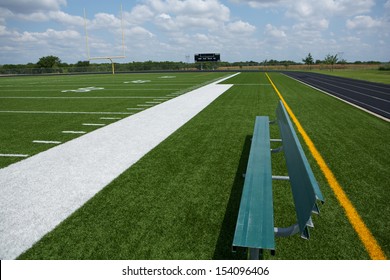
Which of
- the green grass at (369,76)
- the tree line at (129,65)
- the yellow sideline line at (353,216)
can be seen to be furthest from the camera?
the tree line at (129,65)

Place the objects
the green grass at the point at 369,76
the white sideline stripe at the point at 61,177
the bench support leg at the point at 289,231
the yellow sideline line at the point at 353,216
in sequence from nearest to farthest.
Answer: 1. the bench support leg at the point at 289,231
2. the yellow sideline line at the point at 353,216
3. the white sideline stripe at the point at 61,177
4. the green grass at the point at 369,76

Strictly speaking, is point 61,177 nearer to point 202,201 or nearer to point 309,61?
point 202,201

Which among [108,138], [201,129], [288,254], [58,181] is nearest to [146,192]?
[58,181]

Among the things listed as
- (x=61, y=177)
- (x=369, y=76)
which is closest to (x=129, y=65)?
(x=369, y=76)

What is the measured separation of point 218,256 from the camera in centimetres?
260

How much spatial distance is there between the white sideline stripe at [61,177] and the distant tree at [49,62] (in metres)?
97.4

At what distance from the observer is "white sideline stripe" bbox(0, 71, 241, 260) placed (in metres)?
3.11

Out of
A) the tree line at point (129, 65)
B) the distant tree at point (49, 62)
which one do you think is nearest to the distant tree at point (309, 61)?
the tree line at point (129, 65)

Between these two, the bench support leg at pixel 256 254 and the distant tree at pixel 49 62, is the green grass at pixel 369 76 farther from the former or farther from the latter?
the distant tree at pixel 49 62

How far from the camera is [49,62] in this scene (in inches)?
3612

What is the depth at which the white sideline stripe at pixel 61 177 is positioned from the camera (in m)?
3.11

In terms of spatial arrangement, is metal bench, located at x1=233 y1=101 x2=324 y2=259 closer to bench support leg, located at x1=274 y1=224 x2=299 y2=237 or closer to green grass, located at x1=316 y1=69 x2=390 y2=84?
bench support leg, located at x1=274 y1=224 x2=299 y2=237

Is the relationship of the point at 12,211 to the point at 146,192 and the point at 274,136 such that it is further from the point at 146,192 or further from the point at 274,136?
the point at 274,136
